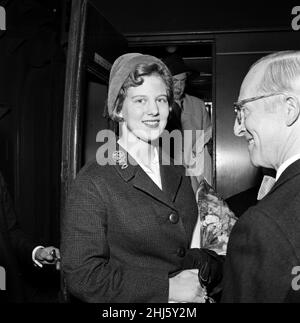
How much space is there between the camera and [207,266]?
139 cm

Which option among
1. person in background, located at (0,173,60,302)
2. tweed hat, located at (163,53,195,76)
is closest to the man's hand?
person in background, located at (0,173,60,302)

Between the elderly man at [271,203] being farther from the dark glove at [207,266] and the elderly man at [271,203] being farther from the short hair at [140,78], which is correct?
the short hair at [140,78]

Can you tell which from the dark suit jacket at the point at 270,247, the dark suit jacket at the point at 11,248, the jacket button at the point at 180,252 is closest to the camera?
the dark suit jacket at the point at 270,247

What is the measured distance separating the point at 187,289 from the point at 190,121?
2.55m

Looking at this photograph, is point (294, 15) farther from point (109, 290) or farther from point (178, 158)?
point (109, 290)

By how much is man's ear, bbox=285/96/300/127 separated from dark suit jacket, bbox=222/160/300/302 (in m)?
0.15

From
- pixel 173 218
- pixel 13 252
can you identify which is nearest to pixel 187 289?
pixel 173 218

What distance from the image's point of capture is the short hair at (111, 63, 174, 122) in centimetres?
154

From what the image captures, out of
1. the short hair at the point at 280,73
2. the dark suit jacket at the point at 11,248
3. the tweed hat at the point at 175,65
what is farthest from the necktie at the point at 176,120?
the short hair at the point at 280,73

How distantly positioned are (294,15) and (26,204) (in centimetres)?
259

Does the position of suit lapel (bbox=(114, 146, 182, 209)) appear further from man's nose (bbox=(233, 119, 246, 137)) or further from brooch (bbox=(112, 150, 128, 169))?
man's nose (bbox=(233, 119, 246, 137))

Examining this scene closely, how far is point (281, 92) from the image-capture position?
43.9 inches

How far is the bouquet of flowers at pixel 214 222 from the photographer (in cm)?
152

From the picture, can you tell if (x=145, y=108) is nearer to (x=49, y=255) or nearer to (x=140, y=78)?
(x=140, y=78)
